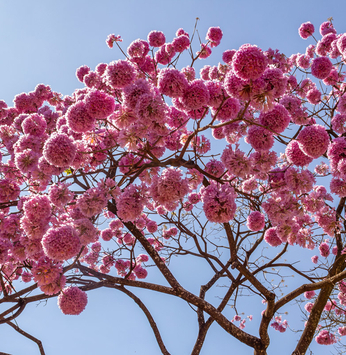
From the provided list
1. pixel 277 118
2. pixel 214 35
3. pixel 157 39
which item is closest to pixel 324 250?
pixel 277 118

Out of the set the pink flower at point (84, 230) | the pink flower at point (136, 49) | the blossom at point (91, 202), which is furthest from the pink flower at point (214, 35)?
the pink flower at point (84, 230)

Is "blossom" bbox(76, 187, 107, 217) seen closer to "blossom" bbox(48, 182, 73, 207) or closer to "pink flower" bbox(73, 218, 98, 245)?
"pink flower" bbox(73, 218, 98, 245)

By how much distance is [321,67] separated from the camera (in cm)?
454

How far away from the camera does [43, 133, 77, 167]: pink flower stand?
246 centimetres

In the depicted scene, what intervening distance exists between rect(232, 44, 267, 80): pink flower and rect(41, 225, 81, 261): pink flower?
78.4 inches

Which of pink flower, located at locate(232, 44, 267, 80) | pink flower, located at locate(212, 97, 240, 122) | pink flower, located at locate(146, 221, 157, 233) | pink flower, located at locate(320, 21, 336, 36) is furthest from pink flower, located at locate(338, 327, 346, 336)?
pink flower, located at locate(232, 44, 267, 80)

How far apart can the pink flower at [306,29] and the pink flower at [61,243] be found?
257 inches

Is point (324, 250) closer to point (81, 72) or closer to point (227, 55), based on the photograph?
point (227, 55)

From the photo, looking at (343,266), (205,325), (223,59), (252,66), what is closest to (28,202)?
(252,66)

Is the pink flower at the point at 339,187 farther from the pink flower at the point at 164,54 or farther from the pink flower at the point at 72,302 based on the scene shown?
the pink flower at the point at 72,302

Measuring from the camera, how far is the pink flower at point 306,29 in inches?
236

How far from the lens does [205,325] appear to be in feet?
17.3

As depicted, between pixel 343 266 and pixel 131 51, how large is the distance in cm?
535

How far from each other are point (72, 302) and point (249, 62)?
3.26 m
